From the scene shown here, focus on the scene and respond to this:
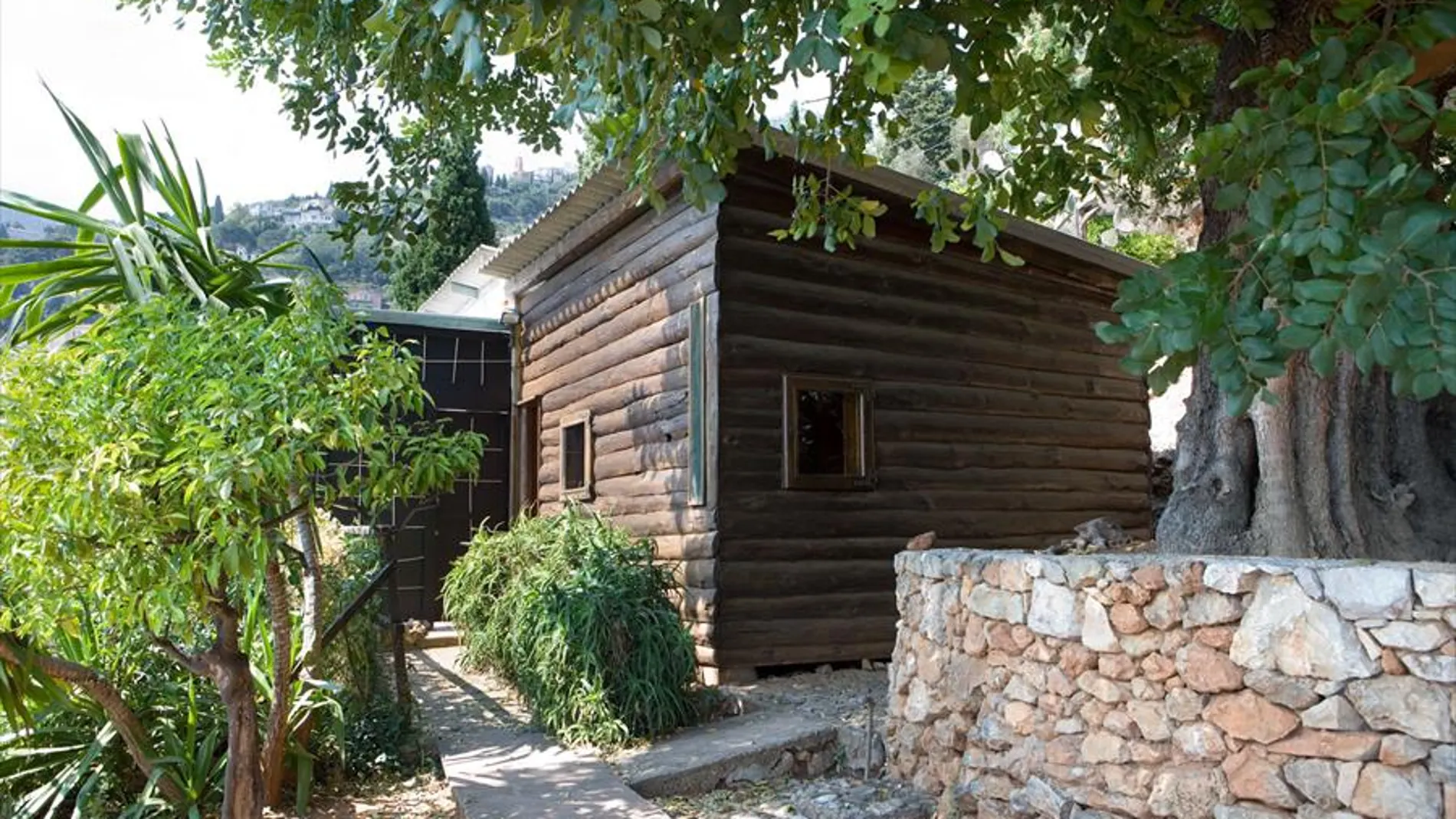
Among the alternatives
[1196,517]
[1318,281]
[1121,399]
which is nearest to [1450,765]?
[1318,281]

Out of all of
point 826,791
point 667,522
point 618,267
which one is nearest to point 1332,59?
point 826,791

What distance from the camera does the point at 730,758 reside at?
5.28 m

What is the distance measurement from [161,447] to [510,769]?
2675mm

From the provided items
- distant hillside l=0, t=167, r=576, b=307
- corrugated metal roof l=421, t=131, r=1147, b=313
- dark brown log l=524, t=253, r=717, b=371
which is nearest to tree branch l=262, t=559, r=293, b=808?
corrugated metal roof l=421, t=131, r=1147, b=313

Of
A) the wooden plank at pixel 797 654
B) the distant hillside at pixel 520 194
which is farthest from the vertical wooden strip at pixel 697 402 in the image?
the distant hillside at pixel 520 194

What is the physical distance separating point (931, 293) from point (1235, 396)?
212 inches

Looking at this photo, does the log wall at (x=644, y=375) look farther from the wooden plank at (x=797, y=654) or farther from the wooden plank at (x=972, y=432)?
the wooden plank at (x=972, y=432)

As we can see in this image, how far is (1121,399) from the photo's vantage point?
32.0ft

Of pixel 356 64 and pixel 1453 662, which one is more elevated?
pixel 356 64

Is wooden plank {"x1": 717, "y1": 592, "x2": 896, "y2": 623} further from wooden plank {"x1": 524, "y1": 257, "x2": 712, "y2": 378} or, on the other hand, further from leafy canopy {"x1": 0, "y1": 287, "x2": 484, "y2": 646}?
leafy canopy {"x1": 0, "y1": 287, "x2": 484, "y2": 646}

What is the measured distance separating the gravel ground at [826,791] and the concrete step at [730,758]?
0.06 meters

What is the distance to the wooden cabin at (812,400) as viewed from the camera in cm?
701

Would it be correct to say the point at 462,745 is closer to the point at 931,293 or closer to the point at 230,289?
the point at 230,289

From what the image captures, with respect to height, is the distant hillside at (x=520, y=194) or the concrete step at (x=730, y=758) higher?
the distant hillside at (x=520, y=194)
